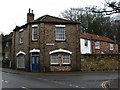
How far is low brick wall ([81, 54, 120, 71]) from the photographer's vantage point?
25609 millimetres

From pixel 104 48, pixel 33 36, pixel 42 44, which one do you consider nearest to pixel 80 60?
pixel 42 44

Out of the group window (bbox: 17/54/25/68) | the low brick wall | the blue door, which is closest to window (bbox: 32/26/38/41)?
the blue door

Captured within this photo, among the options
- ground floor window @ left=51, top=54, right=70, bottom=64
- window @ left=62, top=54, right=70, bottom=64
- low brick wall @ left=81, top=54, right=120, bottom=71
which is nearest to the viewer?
ground floor window @ left=51, top=54, right=70, bottom=64

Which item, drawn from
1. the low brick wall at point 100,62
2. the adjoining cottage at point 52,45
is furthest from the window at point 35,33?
the low brick wall at point 100,62

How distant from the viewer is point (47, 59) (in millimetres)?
25016

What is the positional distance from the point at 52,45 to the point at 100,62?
713 cm

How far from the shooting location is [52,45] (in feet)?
83.3

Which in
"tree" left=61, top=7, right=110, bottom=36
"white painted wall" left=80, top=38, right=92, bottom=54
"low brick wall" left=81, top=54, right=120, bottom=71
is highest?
"tree" left=61, top=7, right=110, bottom=36

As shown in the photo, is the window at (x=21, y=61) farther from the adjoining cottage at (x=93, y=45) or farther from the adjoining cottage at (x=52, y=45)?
the adjoining cottage at (x=93, y=45)

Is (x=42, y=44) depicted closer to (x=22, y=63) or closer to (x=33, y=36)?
(x=33, y=36)

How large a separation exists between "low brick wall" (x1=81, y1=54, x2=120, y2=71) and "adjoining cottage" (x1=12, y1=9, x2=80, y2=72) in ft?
3.40

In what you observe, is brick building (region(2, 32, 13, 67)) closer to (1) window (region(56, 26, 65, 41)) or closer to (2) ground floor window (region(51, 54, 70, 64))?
(2) ground floor window (region(51, 54, 70, 64))

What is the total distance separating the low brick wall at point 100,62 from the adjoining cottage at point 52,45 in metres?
1.04

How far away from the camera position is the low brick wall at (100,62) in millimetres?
25609
